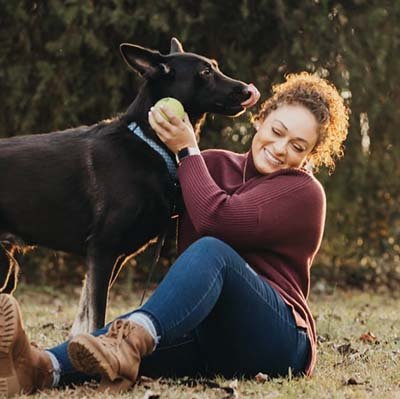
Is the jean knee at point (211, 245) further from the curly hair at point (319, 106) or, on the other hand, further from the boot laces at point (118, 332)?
the curly hair at point (319, 106)

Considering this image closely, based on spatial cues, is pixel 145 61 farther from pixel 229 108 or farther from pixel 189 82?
pixel 229 108

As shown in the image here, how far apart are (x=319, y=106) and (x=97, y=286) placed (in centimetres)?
139

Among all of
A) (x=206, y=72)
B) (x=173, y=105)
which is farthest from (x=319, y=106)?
(x=206, y=72)

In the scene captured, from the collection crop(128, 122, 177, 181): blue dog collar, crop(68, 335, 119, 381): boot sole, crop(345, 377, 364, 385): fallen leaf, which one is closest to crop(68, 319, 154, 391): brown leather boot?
crop(68, 335, 119, 381): boot sole

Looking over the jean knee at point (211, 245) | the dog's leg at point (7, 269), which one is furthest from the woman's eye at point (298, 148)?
the dog's leg at point (7, 269)

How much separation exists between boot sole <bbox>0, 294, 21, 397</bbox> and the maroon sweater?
2.58 ft

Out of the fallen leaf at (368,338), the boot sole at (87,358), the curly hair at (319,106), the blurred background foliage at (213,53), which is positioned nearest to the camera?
the boot sole at (87,358)

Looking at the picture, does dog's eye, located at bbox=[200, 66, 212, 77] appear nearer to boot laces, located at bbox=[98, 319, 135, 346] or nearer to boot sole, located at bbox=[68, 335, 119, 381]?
boot laces, located at bbox=[98, 319, 135, 346]

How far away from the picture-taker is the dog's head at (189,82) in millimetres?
4316

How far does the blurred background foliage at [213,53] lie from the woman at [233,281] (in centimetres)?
451

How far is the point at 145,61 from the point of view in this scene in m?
4.33

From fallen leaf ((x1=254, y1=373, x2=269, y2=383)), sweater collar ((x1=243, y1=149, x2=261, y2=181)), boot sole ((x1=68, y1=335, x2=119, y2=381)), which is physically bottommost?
fallen leaf ((x1=254, y1=373, x2=269, y2=383))

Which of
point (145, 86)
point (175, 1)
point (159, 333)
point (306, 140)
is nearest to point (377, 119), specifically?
point (175, 1)

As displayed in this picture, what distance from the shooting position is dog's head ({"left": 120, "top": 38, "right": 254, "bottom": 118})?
4.32m
